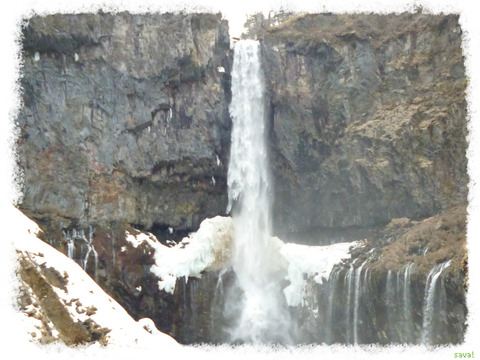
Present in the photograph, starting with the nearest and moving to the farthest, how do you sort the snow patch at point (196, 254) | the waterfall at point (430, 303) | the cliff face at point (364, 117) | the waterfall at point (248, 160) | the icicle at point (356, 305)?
1. the waterfall at point (430, 303)
2. the icicle at point (356, 305)
3. the cliff face at point (364, 117)
4. the snow patch at point (196, 254)
5. the waterfall at point (248, 160)

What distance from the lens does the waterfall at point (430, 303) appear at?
2014 centimetres

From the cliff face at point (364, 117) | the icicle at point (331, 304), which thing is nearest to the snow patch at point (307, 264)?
the icicle at point (331, 304)

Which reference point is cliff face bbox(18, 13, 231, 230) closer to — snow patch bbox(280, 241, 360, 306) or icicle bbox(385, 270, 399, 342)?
snow patch bbox(280, 241, 360, 306)

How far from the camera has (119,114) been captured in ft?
94.6

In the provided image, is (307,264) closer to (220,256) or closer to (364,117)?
(220,256)

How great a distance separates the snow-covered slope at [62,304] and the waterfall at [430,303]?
10573mm

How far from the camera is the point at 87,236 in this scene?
28.1 metres

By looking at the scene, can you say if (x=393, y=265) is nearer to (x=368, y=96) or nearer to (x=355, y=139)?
(x=355, y=139)

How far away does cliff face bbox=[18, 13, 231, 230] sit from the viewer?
2766 cm

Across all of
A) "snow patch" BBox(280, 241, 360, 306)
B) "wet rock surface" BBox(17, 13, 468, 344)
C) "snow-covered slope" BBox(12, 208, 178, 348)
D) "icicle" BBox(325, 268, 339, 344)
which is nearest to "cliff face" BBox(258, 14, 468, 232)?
"wet rock surface" BBox(17, 13, 468, 344)

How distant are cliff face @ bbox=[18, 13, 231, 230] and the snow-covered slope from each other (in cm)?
1293

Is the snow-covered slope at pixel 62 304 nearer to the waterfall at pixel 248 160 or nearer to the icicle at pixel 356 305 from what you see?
the icicle at pixel 356 305

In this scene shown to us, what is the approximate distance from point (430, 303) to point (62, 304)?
44.1ft

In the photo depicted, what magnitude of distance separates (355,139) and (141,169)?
1169 cm
